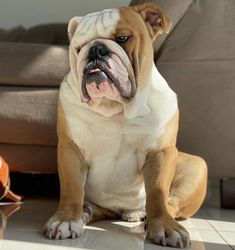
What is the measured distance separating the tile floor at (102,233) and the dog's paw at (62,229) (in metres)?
0.02

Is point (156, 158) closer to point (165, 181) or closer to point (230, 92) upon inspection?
point (165, 181)

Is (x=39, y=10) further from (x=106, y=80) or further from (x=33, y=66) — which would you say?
(x=106, y=80)

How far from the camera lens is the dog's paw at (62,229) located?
112 cm

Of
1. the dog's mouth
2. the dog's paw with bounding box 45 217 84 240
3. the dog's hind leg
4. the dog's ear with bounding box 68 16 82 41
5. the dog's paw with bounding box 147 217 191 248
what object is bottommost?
the dog's hind leg

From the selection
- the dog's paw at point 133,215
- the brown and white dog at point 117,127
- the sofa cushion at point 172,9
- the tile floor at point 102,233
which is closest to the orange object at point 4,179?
the tile floor at point 102,233

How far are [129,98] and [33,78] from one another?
1.44ft

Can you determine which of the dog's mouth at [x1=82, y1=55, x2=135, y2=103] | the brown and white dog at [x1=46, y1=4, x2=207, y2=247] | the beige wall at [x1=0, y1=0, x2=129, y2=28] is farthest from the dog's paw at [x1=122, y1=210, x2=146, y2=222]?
the beige wall at [x1=0, y1=0, x2=129, y2=28]

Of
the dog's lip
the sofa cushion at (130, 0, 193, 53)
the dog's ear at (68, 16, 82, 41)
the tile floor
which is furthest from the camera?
the sofa cushion at (130, 0, 193, 53)

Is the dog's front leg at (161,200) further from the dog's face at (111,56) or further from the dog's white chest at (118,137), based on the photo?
the dog's face at (111,56)

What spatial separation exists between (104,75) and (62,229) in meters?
0.36

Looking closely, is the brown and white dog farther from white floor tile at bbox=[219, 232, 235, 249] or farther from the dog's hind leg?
white floor tile at bbox=[219, 232, 235, 249]

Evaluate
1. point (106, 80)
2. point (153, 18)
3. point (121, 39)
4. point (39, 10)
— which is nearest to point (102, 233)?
point (106, 80)

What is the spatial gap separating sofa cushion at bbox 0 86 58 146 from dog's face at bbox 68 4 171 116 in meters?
0.30

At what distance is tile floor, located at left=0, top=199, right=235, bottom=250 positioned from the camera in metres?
1.08
